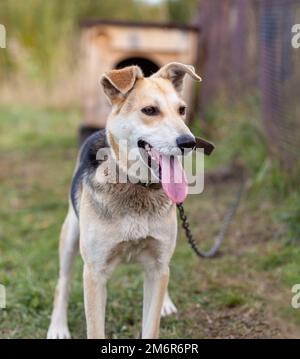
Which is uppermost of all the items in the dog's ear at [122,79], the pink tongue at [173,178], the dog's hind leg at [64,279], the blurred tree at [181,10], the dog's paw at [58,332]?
the blurred tree at [181,10]

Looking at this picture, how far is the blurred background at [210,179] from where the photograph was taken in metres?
4.32

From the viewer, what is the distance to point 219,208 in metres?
6.56

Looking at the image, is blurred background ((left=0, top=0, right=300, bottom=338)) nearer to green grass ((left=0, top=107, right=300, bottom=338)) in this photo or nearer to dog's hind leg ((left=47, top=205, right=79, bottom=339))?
green grass ((left=0, top=107, right=300, bottom=338))

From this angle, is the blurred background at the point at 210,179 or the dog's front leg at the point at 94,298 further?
the blurred background at the point at 210,179

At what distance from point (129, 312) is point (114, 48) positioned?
5.45 meters

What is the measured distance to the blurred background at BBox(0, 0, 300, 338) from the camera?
4.32 meters

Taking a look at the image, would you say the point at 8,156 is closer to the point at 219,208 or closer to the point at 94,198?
the point at 219,208

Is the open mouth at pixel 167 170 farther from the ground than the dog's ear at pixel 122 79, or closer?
closer

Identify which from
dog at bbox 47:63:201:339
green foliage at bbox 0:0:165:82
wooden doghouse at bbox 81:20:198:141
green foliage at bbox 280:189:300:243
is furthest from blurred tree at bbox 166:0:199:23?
dog at bbox 47:63:201:339

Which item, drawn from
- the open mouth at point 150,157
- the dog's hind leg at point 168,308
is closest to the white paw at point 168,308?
the dog's hind leg at point 168,308

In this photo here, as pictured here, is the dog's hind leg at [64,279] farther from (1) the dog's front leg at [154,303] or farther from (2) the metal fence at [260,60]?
(2) the metal fence at [260,60]

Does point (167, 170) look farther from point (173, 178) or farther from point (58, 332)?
point (58, 332)

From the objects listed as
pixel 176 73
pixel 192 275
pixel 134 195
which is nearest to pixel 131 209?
pixel 134 195
